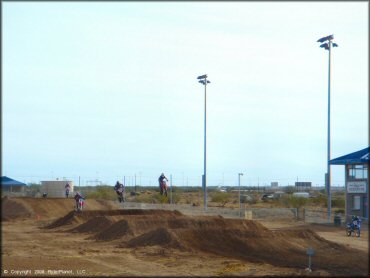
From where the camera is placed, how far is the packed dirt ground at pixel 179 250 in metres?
21.0

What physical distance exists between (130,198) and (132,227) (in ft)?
110

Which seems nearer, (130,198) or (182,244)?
(182,244)

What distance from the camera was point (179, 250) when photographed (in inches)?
1080

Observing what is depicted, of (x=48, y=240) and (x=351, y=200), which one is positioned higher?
(x=351, y=200)

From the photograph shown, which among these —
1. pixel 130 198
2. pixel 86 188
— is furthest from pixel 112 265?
pixel 86 188

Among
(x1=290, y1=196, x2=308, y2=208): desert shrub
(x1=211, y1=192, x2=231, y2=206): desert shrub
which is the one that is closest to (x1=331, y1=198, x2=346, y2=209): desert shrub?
(x1=290, y1=196, x2=308, y2=208): desert shrub

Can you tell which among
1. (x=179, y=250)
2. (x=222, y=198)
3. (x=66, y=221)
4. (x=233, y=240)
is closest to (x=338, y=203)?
(x=222, y=198)

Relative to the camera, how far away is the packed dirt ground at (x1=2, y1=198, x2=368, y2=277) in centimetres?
2105

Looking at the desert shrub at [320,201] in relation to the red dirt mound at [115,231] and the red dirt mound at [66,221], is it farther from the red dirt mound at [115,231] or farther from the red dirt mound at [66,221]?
the red dirt mound at [115,231]

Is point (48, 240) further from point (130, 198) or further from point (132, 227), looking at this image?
point (130, 198)

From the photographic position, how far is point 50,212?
57.6 meters

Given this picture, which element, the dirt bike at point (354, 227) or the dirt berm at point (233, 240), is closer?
the dirt berm at point (233, 240)

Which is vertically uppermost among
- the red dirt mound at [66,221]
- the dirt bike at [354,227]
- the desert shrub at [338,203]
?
the desert shrub at [338,203]

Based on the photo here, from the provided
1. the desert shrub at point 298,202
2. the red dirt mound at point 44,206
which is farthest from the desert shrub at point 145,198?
the desert shrub at point 298,202
